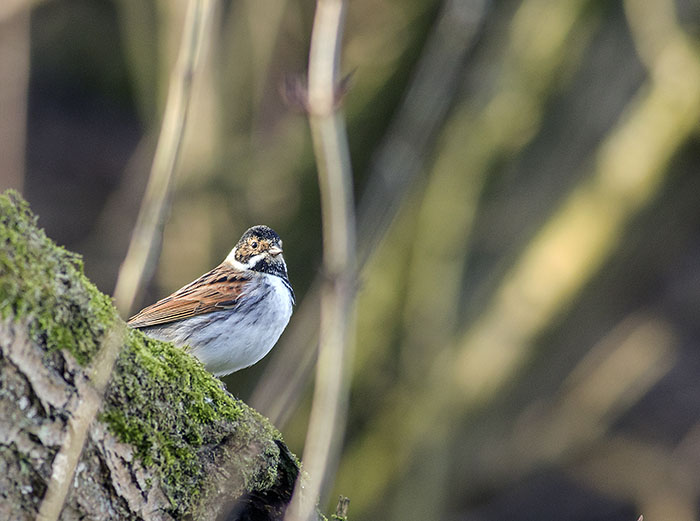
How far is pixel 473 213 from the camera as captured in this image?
6.18 meters

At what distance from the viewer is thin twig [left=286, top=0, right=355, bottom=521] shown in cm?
187

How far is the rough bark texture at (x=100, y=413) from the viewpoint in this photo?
5.80 feet

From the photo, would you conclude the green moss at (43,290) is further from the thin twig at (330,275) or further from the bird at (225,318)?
the bird at (225,318)

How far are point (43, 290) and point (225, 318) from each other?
264 centimetres

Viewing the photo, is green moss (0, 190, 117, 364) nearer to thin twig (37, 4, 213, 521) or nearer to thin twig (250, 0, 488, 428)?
thin twig (37, 4, 213, 521)

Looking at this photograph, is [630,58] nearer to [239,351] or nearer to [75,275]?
[239,351]

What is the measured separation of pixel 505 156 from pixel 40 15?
17.1 ft

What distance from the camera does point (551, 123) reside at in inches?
240

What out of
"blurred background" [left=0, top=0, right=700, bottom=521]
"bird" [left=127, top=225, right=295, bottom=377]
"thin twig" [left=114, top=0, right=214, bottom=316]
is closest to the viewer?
"thin twig" [left=114, top=0, right=214, bottom=316]

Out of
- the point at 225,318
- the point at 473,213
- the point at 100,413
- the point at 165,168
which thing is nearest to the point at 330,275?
the point at 165,168

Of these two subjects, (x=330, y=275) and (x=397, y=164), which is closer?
(x=330, y=275)

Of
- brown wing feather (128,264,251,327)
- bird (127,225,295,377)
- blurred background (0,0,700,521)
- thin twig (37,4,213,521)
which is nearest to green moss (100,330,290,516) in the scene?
thin twig (37,4,213,521)

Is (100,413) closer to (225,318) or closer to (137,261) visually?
(137,261)

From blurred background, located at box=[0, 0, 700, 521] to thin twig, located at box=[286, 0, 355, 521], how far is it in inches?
107
